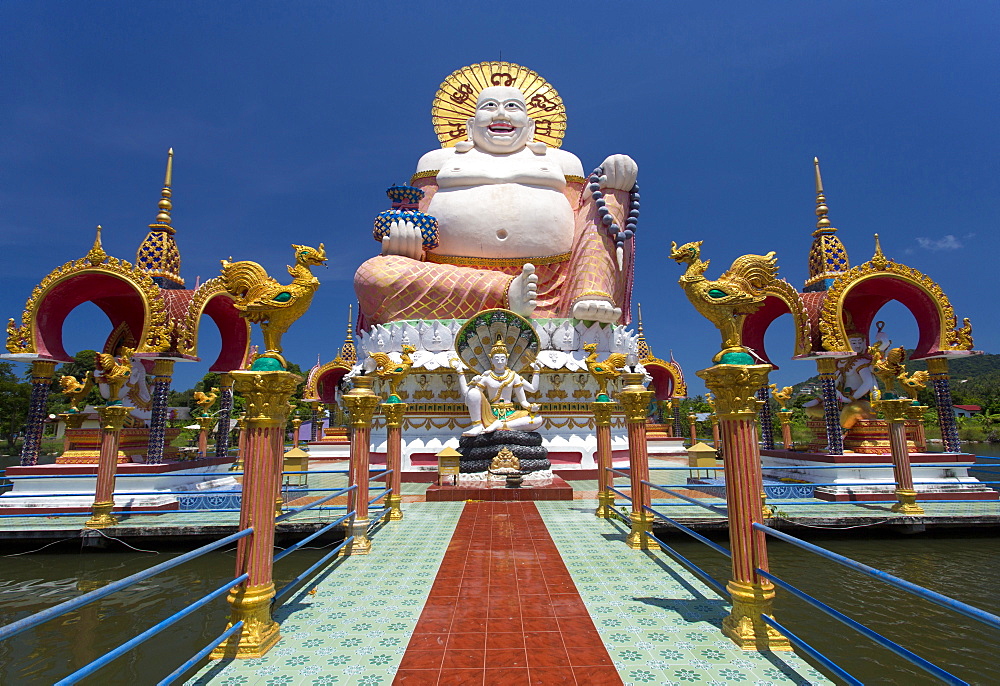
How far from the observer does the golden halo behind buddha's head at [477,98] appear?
20266 mm

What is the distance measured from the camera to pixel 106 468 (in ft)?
25.8

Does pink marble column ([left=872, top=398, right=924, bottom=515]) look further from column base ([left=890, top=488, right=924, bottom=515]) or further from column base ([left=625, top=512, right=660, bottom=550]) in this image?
column base ([left=625, top=512, right=660, bottom=550])

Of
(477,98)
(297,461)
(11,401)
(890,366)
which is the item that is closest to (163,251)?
(297,461)

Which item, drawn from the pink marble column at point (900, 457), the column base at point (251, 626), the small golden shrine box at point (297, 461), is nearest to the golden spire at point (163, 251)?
the small golden shrine box at point (297, 461)

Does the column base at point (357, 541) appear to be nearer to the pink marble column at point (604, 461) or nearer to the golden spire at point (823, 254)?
the pink marble column at point (604, 461)

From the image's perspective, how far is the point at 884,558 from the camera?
273 inches

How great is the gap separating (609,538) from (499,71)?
1934cm

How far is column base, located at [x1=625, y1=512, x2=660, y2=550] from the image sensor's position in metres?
6.17

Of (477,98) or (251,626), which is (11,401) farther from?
(251,626)

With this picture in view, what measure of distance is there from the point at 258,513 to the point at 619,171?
15.0m

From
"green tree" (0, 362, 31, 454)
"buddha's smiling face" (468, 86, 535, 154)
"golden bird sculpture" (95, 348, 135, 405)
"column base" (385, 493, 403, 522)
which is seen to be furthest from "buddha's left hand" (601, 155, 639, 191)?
"green tree" (0, 362, 31, 454)

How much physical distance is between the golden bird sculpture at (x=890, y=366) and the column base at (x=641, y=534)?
274 inches

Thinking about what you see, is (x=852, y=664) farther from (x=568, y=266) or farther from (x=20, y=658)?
(x=568, y=266)

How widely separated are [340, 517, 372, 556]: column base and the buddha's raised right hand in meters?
11.2
